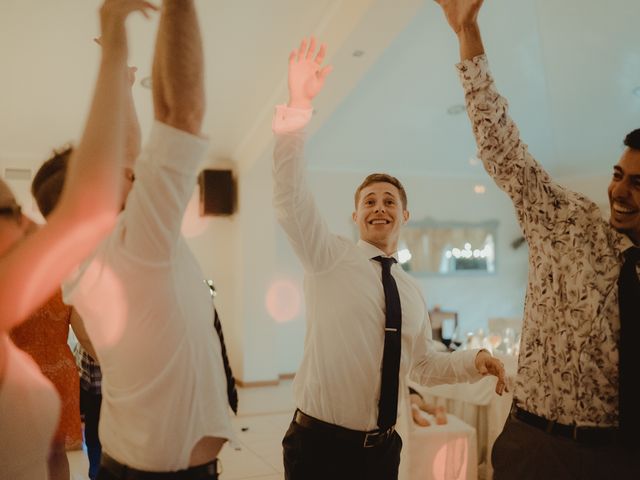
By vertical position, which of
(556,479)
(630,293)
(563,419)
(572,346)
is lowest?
(556,479)

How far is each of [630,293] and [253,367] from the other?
232 inches

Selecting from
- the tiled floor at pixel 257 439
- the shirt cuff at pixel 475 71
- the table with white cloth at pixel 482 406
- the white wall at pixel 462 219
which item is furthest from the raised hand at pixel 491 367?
the white wall at pixel 462 219

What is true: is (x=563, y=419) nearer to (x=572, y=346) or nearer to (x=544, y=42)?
(x=572, y=346)

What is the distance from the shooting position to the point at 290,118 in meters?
1.39

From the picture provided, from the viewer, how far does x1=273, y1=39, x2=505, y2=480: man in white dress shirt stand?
1.48 metres

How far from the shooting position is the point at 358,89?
20.2 ft

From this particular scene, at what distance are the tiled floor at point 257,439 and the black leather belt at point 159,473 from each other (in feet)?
8.11

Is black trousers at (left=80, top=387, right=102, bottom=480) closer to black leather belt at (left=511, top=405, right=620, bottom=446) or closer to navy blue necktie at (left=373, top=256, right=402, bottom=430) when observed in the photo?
navy blue necktie at (left=373, top=256, right=402, bottom=430)

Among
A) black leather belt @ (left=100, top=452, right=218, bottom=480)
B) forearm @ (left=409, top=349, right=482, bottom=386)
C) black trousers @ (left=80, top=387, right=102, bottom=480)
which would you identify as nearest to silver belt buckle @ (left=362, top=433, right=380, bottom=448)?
forearm @ (left=409, top=349, right=482, bottom=386)

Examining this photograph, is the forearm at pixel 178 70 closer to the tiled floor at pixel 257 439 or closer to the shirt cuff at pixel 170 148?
the shirt cuff at pixel 170 148

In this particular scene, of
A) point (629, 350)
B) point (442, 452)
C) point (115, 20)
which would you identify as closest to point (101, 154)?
point (115, 20)

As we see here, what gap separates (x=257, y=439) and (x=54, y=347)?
10.1 ft

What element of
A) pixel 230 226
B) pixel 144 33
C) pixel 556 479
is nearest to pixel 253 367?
pixel 230 226

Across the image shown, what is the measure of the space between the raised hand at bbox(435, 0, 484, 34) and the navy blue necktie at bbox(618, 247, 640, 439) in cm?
74
